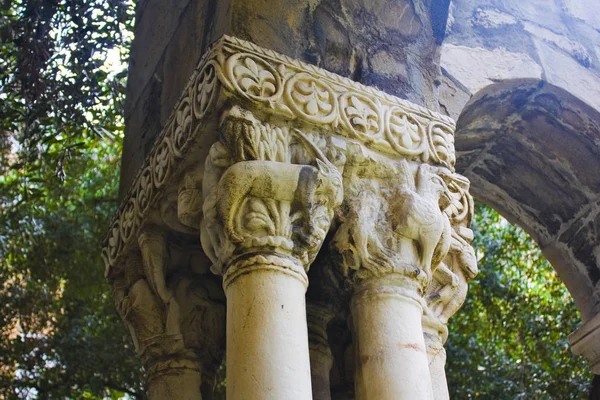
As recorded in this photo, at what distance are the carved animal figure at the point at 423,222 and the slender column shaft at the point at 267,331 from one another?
0.49 metres

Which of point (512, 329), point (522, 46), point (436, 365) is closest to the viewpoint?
point (436, 365)

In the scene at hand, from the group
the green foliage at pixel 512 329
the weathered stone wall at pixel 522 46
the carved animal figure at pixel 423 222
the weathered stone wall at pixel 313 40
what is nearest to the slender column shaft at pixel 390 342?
the carved animal figure at pixel 423 222

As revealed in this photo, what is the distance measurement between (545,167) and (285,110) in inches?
103

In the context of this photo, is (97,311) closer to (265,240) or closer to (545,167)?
(545,167)

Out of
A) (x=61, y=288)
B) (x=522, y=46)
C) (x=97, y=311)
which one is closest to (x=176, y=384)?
(x=522, y=46)

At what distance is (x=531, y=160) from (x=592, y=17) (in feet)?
3.02

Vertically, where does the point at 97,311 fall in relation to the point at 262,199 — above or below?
above

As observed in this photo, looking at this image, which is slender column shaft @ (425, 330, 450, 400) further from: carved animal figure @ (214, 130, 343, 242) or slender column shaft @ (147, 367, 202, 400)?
slender column shaft @ (147, 367, 202, 400)

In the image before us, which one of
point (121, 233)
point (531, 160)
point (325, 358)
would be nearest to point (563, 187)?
point (531, 160)

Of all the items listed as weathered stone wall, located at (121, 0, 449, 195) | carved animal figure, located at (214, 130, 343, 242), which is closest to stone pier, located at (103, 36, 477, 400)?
carved animal figure, located at (214, 130, 343, 242)

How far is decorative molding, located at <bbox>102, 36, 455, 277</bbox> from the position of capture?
10.1 feet

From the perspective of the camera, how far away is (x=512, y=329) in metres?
9.41

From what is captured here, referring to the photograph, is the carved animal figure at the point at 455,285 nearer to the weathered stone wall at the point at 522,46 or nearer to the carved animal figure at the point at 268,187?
the carved animal figure at the point at 268,187

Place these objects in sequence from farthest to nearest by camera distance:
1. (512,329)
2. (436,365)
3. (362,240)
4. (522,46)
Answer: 1. (512,329)
2. (522,46)
3. (436,365)
4. (362,240)
